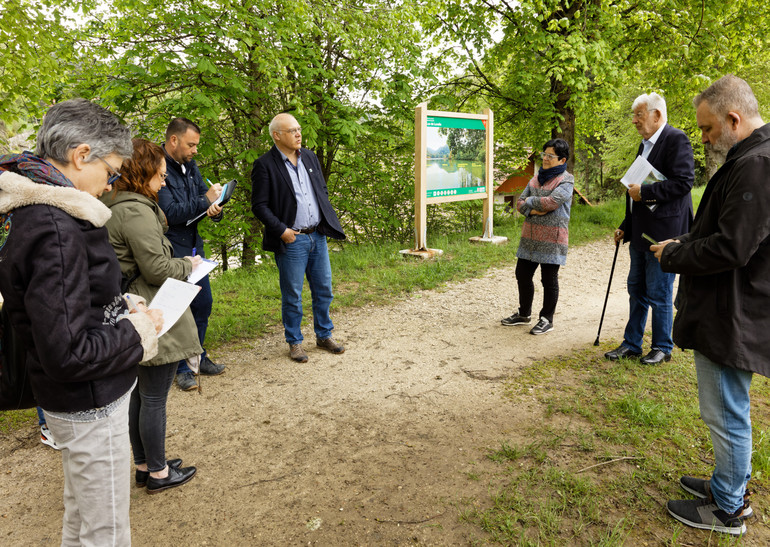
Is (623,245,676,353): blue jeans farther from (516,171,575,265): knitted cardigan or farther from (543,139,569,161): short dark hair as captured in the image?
(543,139,569,161): short dark hair

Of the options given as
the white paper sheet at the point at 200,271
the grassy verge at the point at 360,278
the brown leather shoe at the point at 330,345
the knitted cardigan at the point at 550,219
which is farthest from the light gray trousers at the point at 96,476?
the knitted cardigan at the point at 550,219

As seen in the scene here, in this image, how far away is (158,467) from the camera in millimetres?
2734

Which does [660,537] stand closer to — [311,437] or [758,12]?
[311,437]

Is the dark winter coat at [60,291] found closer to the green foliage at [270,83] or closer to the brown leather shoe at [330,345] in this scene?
the brown leather shoe at [330,345]

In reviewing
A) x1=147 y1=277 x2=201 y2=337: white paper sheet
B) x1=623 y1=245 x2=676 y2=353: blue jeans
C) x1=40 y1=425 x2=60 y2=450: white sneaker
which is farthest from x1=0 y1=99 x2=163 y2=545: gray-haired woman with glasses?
x1=623 y1=245 x2=676 y2=353: blue jeans

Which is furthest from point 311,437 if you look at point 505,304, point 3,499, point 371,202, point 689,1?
point 689,1

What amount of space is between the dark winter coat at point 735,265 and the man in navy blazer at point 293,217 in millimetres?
3055

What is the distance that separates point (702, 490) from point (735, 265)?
123 cm

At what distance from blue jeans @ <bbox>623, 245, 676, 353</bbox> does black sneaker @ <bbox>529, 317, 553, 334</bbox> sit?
2.91 feet

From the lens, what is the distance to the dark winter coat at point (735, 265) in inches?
81.7

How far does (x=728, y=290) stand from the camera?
2.21 meters

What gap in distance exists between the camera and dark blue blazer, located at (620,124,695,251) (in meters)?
3.87

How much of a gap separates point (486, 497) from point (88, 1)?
9.22 meters

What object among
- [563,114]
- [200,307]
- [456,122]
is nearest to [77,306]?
[200,307]
